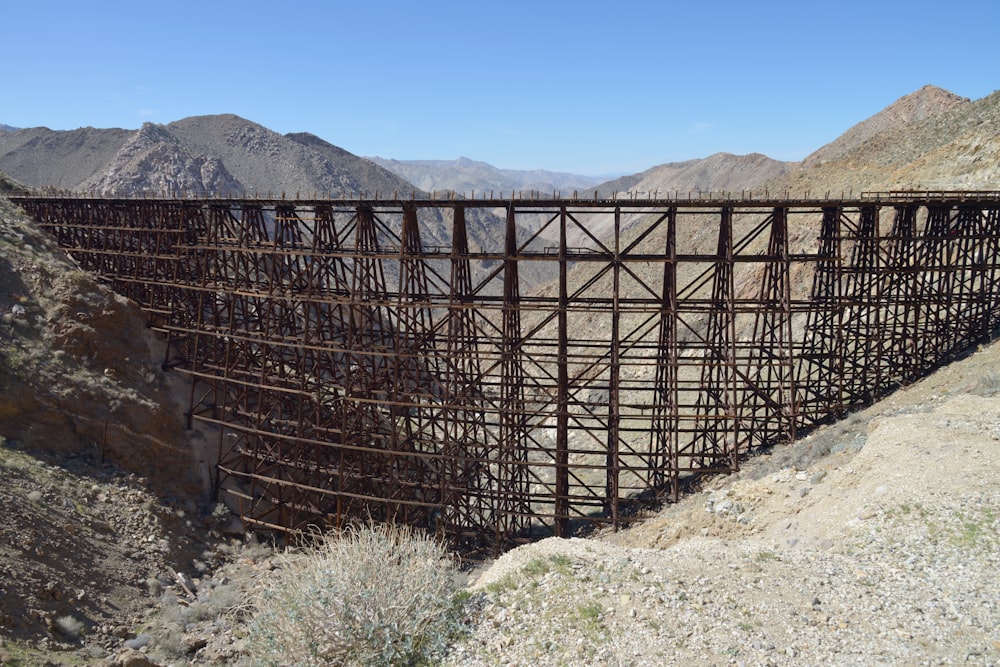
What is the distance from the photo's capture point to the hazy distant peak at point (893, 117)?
4241 centimetres

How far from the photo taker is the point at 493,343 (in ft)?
41.1

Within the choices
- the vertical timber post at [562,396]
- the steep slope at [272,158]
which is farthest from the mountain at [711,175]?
the vertical timber post at [562,396]

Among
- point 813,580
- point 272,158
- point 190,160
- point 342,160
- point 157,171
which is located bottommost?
point 813,580

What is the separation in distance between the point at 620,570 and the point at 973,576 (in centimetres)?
400

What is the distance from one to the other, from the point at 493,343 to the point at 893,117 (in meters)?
47.8

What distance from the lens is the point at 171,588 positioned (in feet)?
40.0

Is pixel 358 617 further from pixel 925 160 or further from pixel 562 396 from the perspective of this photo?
pixel 925 160

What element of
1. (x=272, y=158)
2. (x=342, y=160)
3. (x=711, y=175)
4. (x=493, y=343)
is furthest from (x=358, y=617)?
(x=711, y=175)

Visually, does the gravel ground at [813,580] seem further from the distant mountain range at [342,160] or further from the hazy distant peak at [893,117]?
the hazy distant peak at [893,117]

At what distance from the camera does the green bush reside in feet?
Result: 22.7

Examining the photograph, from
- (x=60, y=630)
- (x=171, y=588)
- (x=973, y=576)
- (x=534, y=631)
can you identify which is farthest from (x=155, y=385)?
(x=973, y=576)

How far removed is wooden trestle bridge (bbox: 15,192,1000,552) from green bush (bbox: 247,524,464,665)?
4274 mm

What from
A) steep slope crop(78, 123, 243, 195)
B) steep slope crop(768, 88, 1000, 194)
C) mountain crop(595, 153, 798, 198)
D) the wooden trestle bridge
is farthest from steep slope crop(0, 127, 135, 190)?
steep slope crop(768, 88, 1000, 194)

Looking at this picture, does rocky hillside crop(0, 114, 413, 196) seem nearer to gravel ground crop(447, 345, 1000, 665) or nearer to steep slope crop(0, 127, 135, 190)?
steep slope crop(0, 127, 135, 190)
